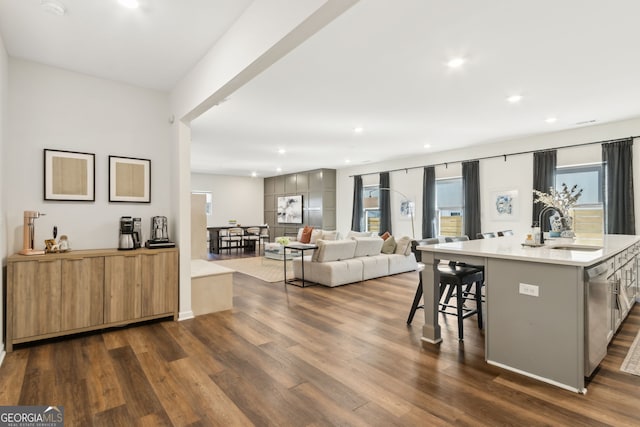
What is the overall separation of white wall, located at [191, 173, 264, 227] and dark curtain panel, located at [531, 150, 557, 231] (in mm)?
9622

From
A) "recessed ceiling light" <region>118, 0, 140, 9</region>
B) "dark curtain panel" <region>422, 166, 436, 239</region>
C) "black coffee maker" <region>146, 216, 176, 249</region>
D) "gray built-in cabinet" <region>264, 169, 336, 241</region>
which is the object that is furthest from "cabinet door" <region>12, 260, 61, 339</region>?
"gray built-in cabinet" <region>264, 169, 336, 241</region>

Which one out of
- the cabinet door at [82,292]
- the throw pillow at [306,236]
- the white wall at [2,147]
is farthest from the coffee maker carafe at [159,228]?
the throw pillow at [306,236]

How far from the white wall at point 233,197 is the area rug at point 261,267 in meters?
3.89

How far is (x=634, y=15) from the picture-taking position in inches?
98.1

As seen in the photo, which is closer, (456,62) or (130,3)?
(130,3)

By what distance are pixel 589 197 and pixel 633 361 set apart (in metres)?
3.94

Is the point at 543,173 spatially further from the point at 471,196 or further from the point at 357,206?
the point at 357,206

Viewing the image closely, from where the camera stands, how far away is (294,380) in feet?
7.95

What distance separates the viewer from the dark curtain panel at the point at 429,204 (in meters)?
7.91

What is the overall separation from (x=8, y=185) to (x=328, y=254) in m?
4.15

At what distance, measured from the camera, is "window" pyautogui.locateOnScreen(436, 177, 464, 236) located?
762cm

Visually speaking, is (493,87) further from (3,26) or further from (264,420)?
(3,26)

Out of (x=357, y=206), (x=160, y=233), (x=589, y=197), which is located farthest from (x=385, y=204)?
(x=160, y=233)

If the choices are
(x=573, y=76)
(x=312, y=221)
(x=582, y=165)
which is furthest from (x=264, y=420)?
(x=312, y=221)
